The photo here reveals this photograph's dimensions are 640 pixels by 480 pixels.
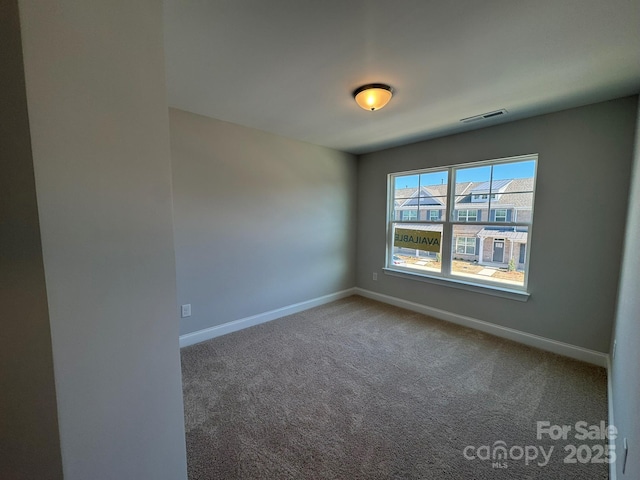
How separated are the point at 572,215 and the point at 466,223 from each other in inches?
37.9

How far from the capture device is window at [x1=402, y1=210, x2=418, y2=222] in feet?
12.4

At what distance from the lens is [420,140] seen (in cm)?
350

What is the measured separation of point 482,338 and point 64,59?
379 centimetres

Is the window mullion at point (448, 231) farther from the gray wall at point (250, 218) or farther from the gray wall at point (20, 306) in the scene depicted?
the gray wall at point (20, 306)

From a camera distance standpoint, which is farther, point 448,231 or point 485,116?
point 448,231

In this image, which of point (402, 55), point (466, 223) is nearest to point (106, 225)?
point (402, 55)

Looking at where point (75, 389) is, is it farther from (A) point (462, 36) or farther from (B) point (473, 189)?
(B) point (473, 189)

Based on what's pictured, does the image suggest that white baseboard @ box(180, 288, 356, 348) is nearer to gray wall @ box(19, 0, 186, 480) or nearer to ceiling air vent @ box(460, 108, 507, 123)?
gray wall @ box(19, 0, 186, 480)

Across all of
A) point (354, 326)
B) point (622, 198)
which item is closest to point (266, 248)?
point (354, 326)

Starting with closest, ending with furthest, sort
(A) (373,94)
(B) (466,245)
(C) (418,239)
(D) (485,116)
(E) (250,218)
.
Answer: (A) (373,94)
(D) (485,116)
(E) (250,218)
(B) (466,245)
(C) (418,239)

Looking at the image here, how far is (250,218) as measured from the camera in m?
3.15

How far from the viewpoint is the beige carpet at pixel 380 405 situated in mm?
1438

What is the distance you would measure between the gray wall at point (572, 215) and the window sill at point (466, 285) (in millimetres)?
67

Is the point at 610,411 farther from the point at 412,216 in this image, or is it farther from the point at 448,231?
the point at 412,216
